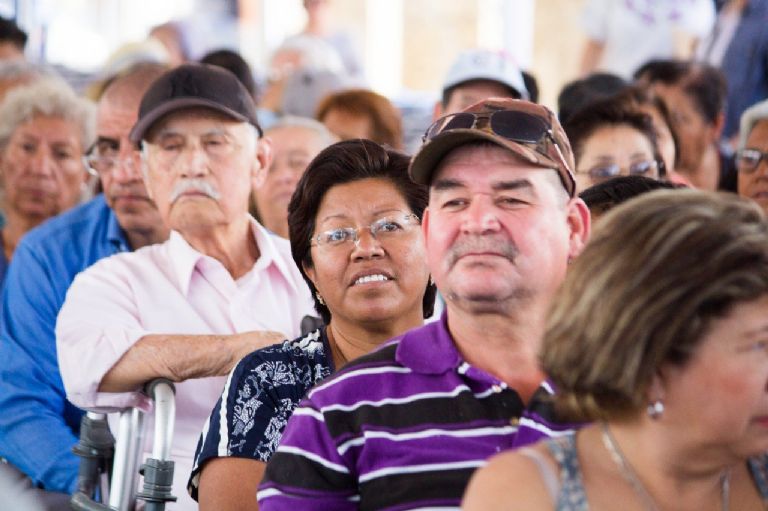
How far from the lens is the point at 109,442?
10.7 feet

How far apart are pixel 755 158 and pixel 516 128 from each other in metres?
1.94

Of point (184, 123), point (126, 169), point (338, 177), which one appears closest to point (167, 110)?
point (184, 123)

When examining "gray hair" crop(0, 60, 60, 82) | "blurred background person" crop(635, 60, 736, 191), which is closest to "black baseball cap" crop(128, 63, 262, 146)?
"gray hair" crop(0, 60, 60, 82)

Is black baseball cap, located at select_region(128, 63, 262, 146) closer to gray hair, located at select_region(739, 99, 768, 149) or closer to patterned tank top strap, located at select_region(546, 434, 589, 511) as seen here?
gray hair, located at select_region(739, 99, 768, 149)

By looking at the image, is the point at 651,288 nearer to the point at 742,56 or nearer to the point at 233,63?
the point at 742,56

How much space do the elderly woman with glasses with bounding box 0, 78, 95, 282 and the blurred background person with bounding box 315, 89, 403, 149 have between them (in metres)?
1.09

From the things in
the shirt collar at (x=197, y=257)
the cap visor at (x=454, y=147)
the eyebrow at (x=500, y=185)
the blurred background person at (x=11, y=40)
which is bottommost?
the shirt collar at (x=197, y=257)

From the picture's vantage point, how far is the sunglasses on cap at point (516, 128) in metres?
2.38

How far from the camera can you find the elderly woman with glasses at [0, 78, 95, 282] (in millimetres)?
4914

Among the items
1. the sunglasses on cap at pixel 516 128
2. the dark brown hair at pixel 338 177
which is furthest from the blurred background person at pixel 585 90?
the sunglasses on cap at pixel 516 128

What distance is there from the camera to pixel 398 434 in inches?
88.7

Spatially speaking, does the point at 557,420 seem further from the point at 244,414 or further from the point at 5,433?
the point at 5,433

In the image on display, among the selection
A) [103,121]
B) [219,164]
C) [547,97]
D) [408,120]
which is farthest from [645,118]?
[547,97]

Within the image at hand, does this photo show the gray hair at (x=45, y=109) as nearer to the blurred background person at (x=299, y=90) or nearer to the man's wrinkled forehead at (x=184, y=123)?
the blurred background person at (x=299, y=90)
